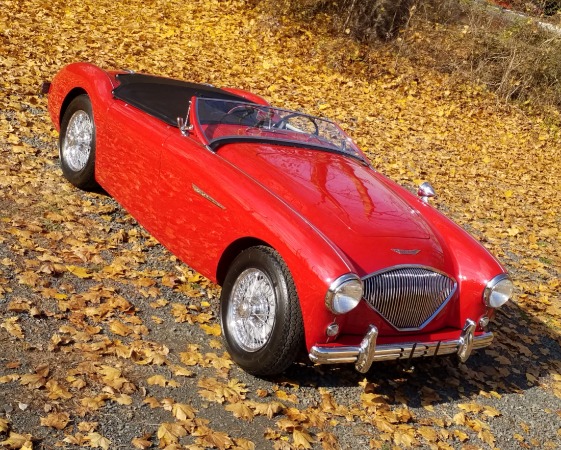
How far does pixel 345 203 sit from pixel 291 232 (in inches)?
30.5

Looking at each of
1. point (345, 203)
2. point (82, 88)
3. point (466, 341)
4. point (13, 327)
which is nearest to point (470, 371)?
point (466, 341)

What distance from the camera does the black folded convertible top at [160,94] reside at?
6.00 m

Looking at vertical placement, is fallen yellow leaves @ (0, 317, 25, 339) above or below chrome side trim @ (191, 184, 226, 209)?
below

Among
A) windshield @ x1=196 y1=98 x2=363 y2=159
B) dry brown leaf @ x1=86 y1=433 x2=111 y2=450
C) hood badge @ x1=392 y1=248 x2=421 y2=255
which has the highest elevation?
windshield @ x1=196 y1=98 x2=363 y2=159

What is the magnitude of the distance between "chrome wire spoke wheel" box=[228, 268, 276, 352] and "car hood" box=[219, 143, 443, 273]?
52 cm

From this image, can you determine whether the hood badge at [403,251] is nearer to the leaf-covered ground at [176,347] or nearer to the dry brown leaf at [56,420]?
the leaf-covered ground at [176,347]

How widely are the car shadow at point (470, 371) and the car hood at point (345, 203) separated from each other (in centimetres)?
91

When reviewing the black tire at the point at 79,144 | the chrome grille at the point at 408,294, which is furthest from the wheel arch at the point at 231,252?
the black tire at the point at 79,144

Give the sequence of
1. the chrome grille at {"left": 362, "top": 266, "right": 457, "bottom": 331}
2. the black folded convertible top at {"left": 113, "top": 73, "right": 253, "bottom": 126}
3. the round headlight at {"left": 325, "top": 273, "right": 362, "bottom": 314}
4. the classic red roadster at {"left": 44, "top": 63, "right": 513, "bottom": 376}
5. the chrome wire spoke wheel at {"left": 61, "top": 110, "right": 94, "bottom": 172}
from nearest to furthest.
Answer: the round headlight at {"left": 325, "top": 273, "right": 362, "bottom": 314} → the classic red roadster at {"left": 44, "top": 63, "right": 513, "bottom": 376} → the chrome grille at {"left": 362, "top": 266, "right": 457, "bottom": 331} → the black folded convertible top at {"left": 113, "top": 73, "right": 253, "bottom": 126} → the chrome wire spoke wheel at {"left": 61, "top": 110, "right": 94, "bottom": 172}

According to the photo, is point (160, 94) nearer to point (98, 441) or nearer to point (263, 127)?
point (263, 127)

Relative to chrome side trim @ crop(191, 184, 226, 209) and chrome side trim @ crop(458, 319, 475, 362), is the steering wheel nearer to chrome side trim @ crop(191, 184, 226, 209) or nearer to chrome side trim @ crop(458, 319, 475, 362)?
chrome side trim @ crop(191, 184, 226, 209)

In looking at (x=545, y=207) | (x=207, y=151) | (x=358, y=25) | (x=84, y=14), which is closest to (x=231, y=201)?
(x=207, y=151)

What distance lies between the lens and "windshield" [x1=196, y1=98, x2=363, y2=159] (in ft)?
18.5

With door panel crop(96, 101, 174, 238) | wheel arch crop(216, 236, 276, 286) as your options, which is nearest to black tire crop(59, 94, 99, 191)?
door panel crop(96, 101, 174, 238)
